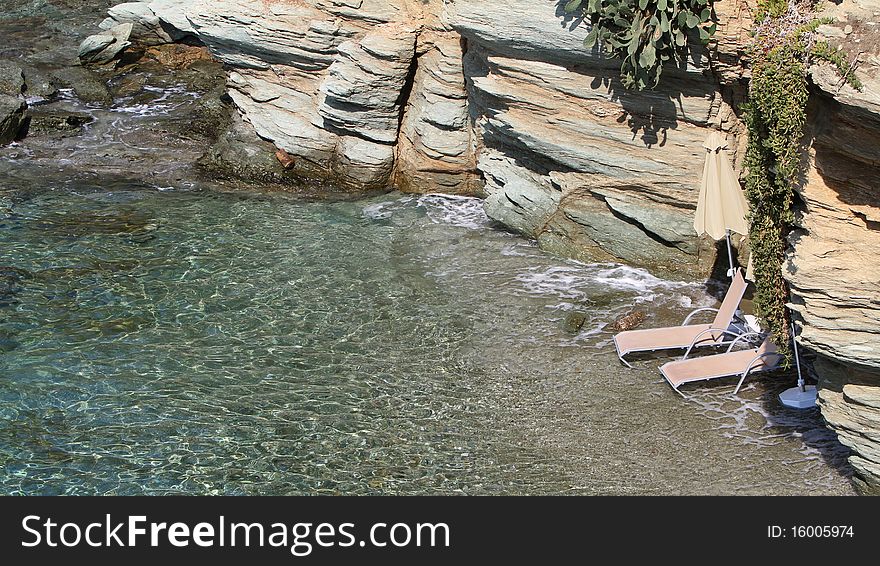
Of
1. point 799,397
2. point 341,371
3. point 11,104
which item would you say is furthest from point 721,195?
point 11,104

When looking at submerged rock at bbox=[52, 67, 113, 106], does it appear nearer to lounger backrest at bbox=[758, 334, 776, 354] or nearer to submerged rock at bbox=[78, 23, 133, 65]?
submerged rock at bbox=[78, 23, 133, 65]

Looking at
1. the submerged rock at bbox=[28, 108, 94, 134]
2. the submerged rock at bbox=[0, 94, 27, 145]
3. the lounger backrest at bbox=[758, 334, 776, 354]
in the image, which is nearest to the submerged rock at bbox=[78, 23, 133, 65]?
the submerged rock at bbox=[28, 108, 94, 134]

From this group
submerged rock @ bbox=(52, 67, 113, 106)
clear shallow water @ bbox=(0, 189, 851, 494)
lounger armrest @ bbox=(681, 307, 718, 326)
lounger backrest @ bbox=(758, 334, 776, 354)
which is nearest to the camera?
clear shallow water @ bbox=(0, 189, 851, 494)

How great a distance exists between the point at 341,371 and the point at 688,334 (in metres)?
5.06

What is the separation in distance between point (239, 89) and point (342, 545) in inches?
582

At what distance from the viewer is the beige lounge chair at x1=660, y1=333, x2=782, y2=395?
13.5 m

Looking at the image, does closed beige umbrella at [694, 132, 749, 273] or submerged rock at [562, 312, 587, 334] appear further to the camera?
submerged rock at [562, 312, 587, 334]

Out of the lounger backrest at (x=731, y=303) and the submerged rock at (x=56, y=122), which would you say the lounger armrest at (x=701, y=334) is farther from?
the submerged rock at (x=56, y=122)

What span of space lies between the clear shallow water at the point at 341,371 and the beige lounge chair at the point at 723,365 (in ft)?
0.97

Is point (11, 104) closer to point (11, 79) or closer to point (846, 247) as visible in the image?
point (11, 79)

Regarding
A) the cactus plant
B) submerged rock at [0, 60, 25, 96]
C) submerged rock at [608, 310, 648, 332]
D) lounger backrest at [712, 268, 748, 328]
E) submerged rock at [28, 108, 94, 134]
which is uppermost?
the cactus plant

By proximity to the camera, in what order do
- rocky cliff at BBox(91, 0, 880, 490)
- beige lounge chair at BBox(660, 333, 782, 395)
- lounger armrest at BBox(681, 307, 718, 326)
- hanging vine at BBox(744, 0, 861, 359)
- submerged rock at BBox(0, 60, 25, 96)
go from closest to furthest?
1. rocky cliff at BBox(91, 0, 880, 490)
2. hanging vine at BBox(744, 0, 861, 359)
3. beige lounge chair at BBox(660, 333, 782, 395)
4. lounger armrest at BBox(681, 307, 718, 326)
5. submerged rock at BBox(0, 60, 25, 96)

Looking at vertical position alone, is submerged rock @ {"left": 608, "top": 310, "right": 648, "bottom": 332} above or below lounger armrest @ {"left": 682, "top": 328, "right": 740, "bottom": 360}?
below

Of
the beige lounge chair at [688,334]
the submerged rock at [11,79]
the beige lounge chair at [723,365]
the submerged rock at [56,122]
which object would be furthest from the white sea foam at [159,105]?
the beige lounge chair at [723,365]
